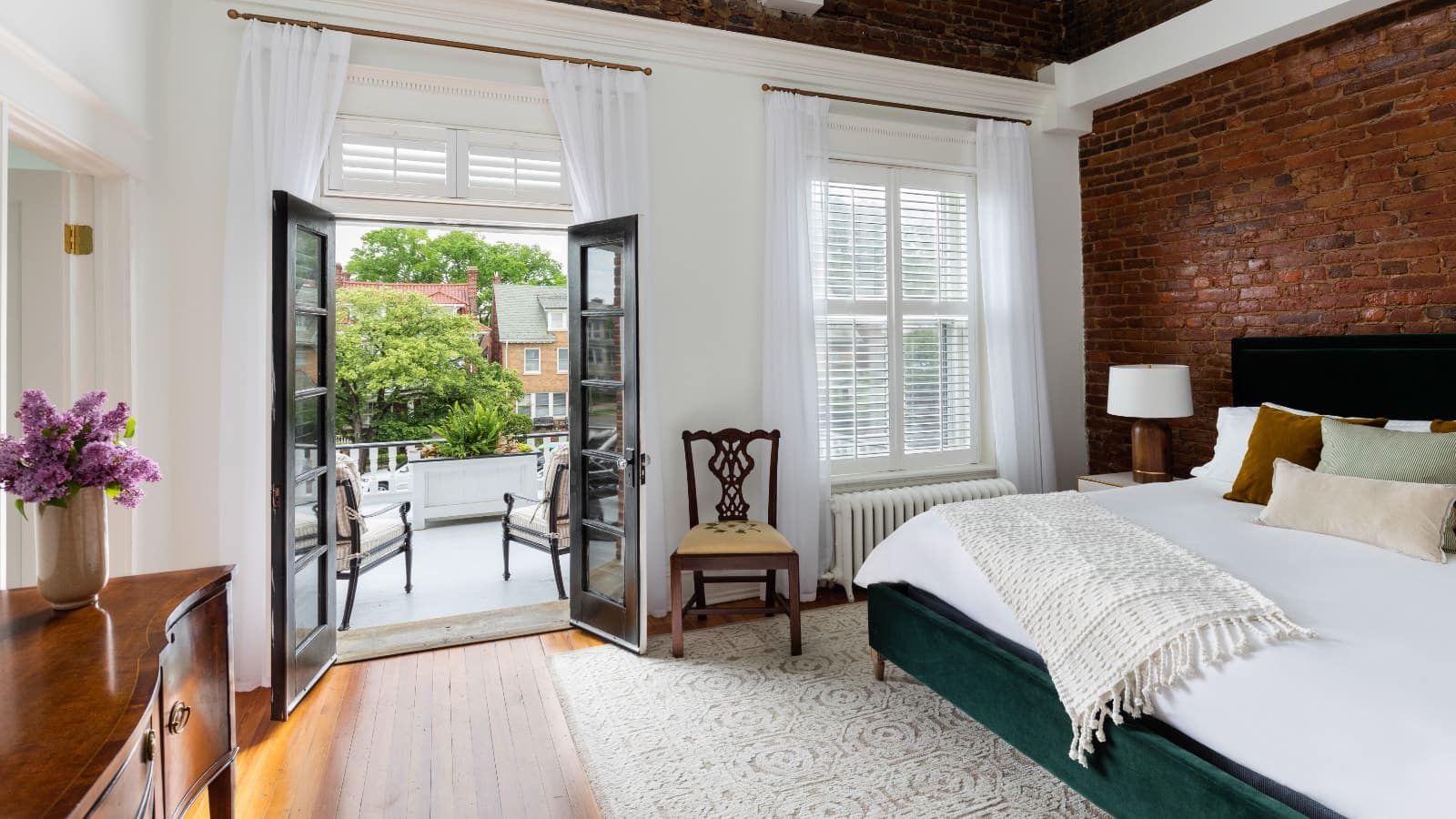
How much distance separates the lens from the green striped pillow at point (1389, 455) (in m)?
2.57

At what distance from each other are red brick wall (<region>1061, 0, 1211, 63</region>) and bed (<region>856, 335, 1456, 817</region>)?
2385 millimetres

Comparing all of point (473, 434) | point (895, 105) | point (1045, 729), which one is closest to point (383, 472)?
point (473, 434)

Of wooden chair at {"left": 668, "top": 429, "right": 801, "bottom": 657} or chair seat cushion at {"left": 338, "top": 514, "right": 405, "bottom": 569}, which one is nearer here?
wooden chair at {"left": 668, "top": 429, "right": 801, "bottom": 657}

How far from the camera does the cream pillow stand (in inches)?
91.9

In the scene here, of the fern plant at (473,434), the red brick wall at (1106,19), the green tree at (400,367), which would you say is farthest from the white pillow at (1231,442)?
the green tree at (400,367)

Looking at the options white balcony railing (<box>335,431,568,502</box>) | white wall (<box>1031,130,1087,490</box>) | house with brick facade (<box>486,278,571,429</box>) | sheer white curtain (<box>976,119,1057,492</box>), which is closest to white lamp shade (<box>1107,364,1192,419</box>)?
sheer white curtain (<box>976,119,1057,492</box>)

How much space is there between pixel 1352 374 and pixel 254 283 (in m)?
4.89

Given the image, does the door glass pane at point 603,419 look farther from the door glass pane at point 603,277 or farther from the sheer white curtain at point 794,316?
the sheer white curtain at point 794,316

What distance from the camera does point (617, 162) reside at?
3766 mm

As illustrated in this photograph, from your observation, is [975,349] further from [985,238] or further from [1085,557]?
[1085,557]

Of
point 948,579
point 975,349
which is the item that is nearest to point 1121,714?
point 948,579

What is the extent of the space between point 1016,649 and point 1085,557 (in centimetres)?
35

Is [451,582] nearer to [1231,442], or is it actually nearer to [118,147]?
[118,147]

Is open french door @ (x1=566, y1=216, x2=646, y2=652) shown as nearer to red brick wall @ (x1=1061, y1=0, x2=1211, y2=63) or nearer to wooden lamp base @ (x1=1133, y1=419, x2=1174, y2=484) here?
wooden lamp base @ (x1=1133, y1=419, x2=1174, y2=484)
